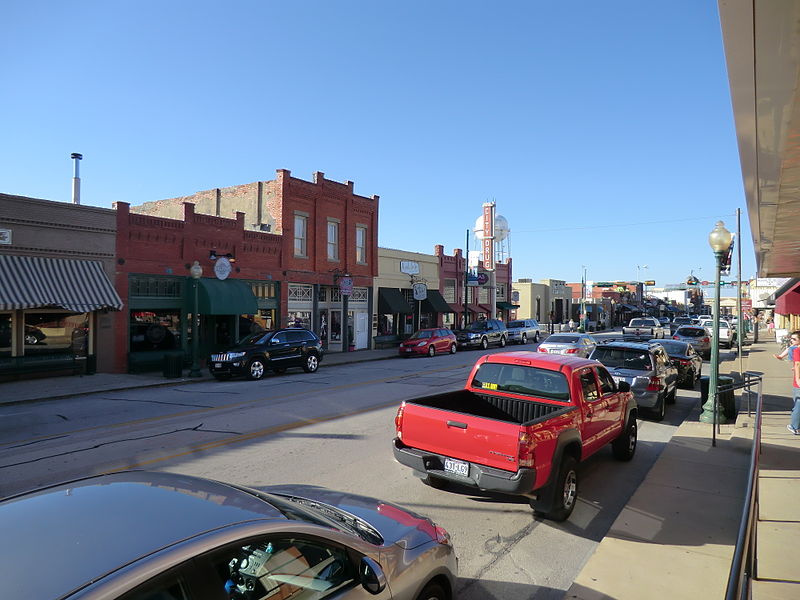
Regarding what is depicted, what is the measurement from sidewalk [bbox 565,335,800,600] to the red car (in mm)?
19153

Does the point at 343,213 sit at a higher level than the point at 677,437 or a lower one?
higher

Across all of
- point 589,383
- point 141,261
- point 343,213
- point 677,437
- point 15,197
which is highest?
point 343,213

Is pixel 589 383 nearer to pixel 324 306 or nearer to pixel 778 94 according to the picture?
pixel 778 94

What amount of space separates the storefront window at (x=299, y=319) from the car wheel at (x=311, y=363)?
6376 millimetres

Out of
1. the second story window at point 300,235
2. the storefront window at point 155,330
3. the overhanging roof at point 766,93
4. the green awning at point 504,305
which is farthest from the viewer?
the green awning at point 504,305

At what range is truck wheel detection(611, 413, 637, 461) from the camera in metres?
8.33

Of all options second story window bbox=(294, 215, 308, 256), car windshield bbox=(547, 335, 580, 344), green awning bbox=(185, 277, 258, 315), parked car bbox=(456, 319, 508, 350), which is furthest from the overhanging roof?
parked car bbox=(456, 319, 508, 350)

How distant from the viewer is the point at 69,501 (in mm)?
2543

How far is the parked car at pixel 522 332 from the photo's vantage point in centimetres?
3775

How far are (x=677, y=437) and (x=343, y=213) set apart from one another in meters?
23.5

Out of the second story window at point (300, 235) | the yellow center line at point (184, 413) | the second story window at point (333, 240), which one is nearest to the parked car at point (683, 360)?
the yellow center line at point (184, 413)

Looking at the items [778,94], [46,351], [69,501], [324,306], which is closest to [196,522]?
[69,501]

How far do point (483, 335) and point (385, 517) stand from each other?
30754mm

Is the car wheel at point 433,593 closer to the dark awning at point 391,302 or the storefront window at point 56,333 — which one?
the storefront window at point 56,333
